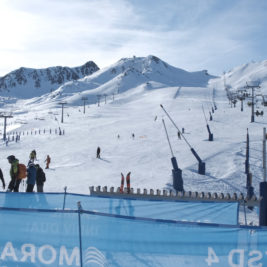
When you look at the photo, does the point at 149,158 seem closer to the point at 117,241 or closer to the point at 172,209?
the point at 172,209

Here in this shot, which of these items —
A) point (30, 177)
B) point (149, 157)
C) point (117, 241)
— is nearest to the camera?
point (117, 241)

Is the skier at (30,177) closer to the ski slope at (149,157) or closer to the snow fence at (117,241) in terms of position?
the ski slope at (149,157)

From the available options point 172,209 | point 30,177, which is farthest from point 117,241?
point 30,177

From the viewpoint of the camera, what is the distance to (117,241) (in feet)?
13.1

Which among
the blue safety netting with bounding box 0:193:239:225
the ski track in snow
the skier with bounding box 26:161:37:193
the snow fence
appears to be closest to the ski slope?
the ski track in snow

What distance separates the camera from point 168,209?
5.53 m

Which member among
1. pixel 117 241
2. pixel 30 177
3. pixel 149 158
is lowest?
pixel 149 158

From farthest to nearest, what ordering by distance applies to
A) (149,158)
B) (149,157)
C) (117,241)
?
(149,157), (149,158), (117,241)

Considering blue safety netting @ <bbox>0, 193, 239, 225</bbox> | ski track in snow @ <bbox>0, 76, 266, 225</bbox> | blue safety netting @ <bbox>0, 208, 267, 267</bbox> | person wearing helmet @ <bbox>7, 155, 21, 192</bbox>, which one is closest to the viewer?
blue safety netting @ <bbox>0, 208, 267, 267</bbox>

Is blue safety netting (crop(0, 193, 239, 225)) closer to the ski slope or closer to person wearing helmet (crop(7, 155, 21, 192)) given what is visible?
person wearing helmet (crop(7, 155, 21, 192))

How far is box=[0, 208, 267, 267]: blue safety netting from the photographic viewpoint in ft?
12.4

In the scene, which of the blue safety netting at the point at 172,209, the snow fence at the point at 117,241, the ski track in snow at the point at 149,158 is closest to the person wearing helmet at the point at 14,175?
the blue safety netting at the point at 172,209

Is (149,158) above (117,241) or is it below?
below

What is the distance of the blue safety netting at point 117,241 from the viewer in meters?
3.79
